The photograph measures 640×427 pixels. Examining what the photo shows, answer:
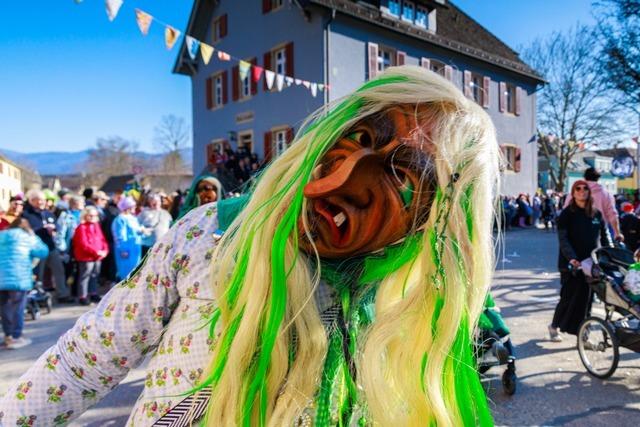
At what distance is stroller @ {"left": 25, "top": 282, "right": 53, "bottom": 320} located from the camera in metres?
6.59

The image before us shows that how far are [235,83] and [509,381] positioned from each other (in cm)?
1813

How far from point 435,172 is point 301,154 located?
0.79 ft

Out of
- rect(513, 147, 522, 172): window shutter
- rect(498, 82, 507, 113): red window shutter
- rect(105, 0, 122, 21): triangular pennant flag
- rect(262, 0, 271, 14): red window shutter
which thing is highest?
rect(262, 0, 271, 14): red window shutter

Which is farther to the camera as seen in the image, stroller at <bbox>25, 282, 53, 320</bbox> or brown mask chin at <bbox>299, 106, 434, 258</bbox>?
stroller at <bbox>25, 282, 53, 320</bbox>

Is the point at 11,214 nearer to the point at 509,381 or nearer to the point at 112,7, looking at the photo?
the point at 112,7

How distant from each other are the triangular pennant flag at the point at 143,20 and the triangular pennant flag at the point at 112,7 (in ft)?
2.68

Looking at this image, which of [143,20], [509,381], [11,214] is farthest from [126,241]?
[509,381]

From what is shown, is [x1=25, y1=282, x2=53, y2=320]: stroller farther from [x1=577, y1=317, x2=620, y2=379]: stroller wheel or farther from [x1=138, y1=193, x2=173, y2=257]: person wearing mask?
[x1=577, y1=317, x2=620, y2=379]: stroller wheel

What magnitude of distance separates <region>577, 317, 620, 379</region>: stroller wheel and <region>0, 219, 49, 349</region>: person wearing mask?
561 centimetres

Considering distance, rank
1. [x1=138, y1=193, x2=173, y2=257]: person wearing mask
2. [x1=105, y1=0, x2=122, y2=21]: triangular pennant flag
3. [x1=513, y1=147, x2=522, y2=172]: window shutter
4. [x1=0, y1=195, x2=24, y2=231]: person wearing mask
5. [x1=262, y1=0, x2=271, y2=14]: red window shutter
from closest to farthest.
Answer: [x1=0, y1=195, x2=24, y2=231]: person wearing mask, [x1=105, y1=0, x2=122, y2=21]: triangular pennant flag, [x1=138, y1=193, x2=173, y2=257]: person wearing mask, [x1=262, y1=0, x2=271, y2=14]: red window shutter, [x1=513, y1=147, x2=522, y2=172]: window shutter

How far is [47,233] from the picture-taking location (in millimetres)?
7312

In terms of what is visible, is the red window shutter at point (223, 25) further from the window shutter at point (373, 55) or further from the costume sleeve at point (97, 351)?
the costume sleeve at point (97, 351)

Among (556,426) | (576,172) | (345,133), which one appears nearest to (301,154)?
(345,133)

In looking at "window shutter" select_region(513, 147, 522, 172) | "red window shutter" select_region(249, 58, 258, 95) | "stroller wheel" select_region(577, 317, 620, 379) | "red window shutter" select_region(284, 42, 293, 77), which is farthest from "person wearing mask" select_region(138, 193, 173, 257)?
"window shutter" select_region(513, 147, 522, 172)
